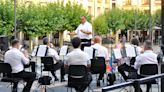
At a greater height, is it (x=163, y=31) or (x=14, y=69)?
(x=163, y=31)

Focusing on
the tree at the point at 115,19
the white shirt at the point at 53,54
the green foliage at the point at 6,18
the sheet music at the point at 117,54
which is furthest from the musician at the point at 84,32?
the tree at the point at 115,19

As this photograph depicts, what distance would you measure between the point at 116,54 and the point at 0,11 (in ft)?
102

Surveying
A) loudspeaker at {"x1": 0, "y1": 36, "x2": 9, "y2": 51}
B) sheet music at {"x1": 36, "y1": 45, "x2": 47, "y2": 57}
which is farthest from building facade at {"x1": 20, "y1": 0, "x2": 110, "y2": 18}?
sheet music at {"x1": 36, "y1": 45, "x2": 47, "y2": 57}

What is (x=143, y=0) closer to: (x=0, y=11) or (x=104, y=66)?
(x=0, y=11)

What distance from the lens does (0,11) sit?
44.3m

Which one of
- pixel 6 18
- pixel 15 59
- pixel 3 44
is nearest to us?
pixel 15 59

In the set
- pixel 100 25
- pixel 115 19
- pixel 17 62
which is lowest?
pixel 100 25

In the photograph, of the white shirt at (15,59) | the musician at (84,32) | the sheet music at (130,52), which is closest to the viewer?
the white shirt at (15,59)

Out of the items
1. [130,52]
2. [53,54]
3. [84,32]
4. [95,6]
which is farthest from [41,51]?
[95,6]

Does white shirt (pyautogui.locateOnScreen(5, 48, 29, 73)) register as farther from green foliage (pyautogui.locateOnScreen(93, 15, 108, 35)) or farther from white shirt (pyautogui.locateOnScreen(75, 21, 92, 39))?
green foliage (pyautogui.locateOnScreen(93, 15, 108, 35))

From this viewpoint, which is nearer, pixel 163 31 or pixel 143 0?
pixel 163 31

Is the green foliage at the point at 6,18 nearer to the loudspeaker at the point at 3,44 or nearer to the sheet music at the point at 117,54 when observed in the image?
the loudspeaker at the point at 3,44

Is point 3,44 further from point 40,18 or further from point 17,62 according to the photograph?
point 40,18

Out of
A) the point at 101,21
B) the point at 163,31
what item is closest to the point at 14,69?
the point at 163,31
